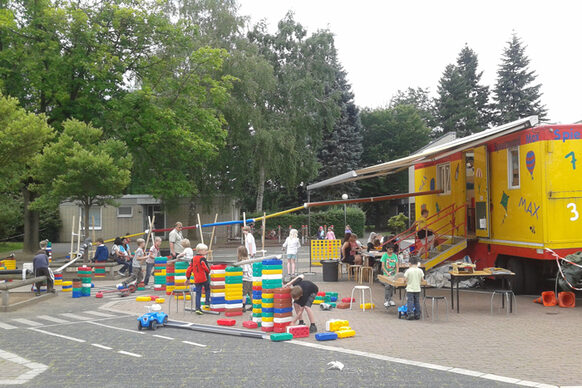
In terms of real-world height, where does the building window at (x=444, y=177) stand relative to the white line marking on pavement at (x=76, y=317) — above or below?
above

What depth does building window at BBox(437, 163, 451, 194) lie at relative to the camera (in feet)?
60.5

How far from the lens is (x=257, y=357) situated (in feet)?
27.0

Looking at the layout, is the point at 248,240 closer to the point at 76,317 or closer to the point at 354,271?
the point at 354,271

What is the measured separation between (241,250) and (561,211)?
7742 mm

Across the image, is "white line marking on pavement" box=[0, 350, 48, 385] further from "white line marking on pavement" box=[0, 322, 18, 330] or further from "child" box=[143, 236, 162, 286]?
"child" box=[143, 236, 162, 286]

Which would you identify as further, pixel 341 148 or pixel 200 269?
pixel 341 148

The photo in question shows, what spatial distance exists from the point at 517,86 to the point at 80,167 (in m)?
51.6

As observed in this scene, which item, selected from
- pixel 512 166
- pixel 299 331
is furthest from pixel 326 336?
pixel 512 166

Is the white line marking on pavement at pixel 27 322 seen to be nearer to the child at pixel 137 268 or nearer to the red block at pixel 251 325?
the red block at pixel 251 325

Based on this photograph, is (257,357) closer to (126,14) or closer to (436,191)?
(436,191)

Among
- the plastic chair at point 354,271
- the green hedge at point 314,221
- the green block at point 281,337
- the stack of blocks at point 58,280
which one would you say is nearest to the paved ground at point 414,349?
the green block at point 281,337

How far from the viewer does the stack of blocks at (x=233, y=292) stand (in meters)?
12.2

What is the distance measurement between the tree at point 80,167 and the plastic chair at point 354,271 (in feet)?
32.2

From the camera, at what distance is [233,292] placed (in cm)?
1227
